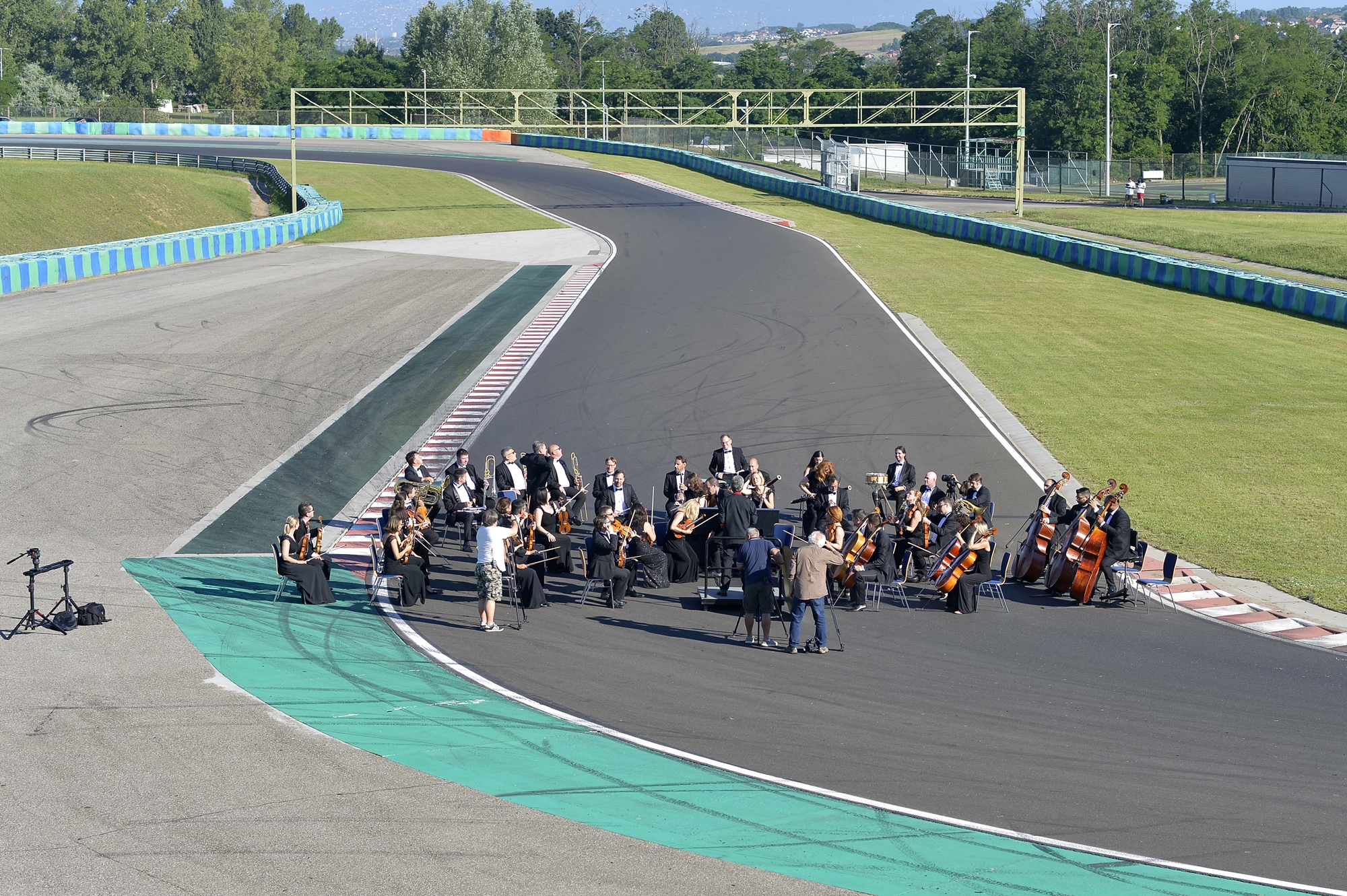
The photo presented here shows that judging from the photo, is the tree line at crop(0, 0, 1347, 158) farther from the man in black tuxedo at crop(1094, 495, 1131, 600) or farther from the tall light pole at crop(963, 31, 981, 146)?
the man in black tuxedo at crop(1094, 495, 1131, 600)

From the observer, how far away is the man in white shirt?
1392cm

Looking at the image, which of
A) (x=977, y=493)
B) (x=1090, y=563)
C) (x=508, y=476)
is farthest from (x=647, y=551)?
(x=1090, y=563)

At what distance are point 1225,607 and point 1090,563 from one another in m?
1.78

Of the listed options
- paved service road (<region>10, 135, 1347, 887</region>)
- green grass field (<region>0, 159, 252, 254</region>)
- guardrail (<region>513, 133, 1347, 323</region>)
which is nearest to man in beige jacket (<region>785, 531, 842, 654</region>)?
paved service road (<region>10, 135, 1347, 887</region>)

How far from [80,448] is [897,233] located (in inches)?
1390

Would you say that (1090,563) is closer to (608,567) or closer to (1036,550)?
(1036,550)

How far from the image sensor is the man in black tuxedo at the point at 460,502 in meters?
17.5

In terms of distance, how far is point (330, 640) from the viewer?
13312mm

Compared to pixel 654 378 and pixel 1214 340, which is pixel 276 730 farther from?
pixel 1214 340

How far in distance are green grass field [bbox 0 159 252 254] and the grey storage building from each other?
5464 cm

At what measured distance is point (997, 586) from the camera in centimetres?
1577

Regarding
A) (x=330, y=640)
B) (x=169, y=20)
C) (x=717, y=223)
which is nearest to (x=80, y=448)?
(x=330, y=640)

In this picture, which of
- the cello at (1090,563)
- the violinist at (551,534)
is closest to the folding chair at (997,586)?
the cello at (1090,563)

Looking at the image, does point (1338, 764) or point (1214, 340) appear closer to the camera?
point (1338, 764)
